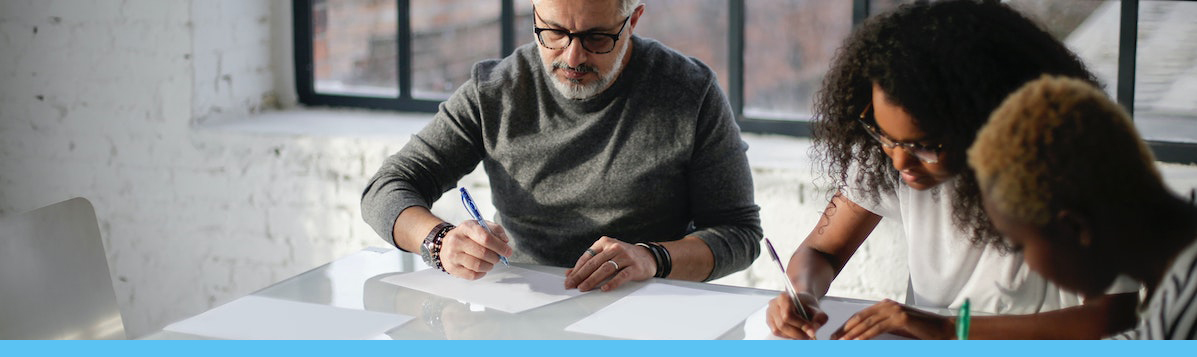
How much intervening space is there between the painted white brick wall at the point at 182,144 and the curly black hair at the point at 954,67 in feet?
4.61

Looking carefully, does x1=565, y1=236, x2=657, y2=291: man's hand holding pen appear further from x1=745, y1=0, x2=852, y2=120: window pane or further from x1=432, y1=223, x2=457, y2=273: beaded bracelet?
x1=745, y1=0, x2=852, y2=120: window pane

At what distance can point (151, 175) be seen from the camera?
9.57 feet

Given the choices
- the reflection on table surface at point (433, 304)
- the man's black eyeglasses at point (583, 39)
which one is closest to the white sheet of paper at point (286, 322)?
the reflection on table surface at point (433, 304)

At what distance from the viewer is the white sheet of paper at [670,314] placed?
1319mm

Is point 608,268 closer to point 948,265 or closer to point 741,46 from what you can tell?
point 948,265

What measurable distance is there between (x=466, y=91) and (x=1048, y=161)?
128cm

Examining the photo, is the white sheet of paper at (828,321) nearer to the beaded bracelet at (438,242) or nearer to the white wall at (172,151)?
the beaded bracelet at (438,242)

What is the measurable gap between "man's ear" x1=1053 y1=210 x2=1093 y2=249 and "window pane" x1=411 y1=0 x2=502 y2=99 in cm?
217

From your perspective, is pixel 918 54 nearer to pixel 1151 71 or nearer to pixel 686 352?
pixel 686 352

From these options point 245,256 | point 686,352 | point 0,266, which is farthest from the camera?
point 245,256

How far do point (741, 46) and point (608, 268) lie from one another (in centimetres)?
120

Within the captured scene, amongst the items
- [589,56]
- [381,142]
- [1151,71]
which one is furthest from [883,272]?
[381,142]

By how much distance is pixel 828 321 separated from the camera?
1.34 m

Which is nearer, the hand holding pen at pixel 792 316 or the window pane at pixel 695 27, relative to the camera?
the hand holding pen at pixel 792 316
